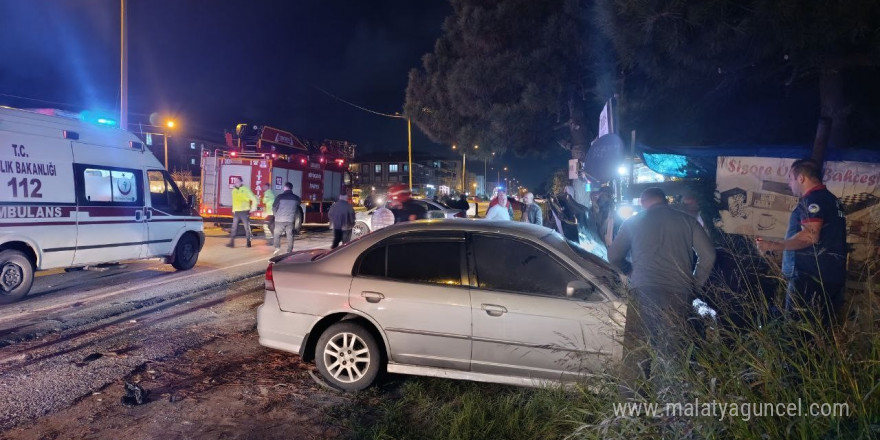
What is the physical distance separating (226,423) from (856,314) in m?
3.85

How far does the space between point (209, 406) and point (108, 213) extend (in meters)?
5.80

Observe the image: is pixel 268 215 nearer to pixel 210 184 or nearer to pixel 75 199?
pixel 210 184

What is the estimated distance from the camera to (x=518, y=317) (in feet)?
12.1

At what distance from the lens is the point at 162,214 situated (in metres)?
9.02

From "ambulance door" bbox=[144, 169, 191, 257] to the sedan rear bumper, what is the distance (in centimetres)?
572

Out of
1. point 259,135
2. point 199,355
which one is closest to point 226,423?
point 199,355

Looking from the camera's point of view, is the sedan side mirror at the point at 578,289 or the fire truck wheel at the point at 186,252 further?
the fire truck wheel at the point at 186,252

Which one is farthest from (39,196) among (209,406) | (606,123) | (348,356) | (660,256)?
(660,256)

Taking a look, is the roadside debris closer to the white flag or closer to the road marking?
the road marking

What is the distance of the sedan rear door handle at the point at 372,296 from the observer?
13.1 ft

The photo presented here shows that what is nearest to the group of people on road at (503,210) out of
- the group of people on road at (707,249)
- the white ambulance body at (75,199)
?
the group of people on road at (707,249)

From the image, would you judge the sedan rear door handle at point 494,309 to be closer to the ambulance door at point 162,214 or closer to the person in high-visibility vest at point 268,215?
the ambulance door at point 162,214

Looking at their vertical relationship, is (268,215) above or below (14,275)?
above

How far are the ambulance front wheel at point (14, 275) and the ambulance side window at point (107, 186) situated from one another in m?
1.14
